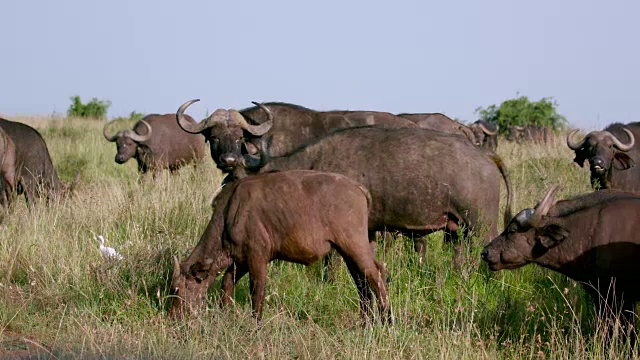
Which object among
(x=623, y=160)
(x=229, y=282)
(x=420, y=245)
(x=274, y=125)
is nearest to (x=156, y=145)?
(x=274, y=125)

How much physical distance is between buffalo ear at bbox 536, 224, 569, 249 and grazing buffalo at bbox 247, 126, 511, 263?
2056 millimetres

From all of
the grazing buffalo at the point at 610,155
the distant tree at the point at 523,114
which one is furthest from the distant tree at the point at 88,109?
the grazing buffalo at the point at 610,155

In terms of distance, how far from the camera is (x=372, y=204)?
8.88m

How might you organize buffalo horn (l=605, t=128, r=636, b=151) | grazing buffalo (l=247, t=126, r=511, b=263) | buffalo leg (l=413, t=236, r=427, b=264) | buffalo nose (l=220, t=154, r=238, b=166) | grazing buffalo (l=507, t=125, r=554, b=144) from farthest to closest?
grazing buffalo (l=507, t=125, r=554, b=144), buffalo horn (l=605, t=128, r=636, b=151), buffalo nose (l=220, t=154, r=238, b=166), buffalo leg (l=413, t=236, r=427, b=264), grazing buffalo (l=247, t=126, r=511, b=263)

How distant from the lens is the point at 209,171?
16.5 metres

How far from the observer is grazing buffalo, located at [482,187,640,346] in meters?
6.54

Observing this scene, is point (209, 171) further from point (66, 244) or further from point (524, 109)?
point (524, 109)

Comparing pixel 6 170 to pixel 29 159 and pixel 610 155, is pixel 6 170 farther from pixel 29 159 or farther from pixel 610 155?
pixel 610 155

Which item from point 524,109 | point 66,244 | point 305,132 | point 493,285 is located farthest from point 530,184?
point 524,109

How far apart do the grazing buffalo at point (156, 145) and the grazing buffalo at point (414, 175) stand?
10341 millimetres

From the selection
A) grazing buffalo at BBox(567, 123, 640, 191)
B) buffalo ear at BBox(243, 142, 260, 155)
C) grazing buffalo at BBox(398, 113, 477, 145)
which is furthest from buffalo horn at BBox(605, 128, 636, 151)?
buffalo ear at BBox(243, 142, 260, 155)

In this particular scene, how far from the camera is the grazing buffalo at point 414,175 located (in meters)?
9.10

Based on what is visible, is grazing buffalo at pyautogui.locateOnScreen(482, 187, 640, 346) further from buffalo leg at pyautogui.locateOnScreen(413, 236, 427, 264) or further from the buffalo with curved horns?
the buffalo with curved horns

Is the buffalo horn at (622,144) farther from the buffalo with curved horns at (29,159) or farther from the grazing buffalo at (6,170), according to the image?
the grazing buffalo at (6,170)
